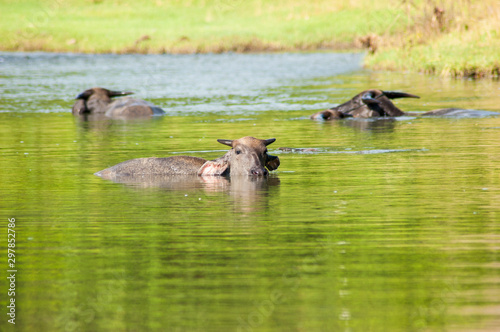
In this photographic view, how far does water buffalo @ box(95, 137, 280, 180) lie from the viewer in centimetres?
1302

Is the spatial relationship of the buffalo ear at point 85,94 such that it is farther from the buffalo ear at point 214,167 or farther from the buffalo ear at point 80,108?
the buffalo ear at point 214,167

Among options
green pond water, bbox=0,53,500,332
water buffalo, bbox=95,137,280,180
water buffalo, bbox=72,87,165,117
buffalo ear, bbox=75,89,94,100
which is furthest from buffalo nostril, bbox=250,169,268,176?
buffalo ear, bbox=75,89,94,100

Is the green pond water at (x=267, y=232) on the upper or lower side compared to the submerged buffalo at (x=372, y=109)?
lower

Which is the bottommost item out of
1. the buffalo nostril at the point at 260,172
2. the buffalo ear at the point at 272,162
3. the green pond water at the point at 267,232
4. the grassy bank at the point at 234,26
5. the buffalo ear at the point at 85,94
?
the green pond water at the point at 267,232

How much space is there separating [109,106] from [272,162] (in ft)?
47.1

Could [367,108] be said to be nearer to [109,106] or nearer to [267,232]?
[109,106]

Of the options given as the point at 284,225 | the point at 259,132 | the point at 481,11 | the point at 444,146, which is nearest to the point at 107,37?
the point at 481,11

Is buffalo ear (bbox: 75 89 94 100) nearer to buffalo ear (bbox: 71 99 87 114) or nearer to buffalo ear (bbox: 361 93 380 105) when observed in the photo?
buffalo ear (bbox: 71 99 87 114)

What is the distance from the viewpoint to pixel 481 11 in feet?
125

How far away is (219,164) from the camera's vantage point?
13062 millimetres

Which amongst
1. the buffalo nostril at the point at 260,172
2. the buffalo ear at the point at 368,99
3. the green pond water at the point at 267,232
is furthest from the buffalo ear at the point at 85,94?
the buffalo nostril at the point at 260,172

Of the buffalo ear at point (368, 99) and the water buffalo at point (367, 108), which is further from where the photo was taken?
the water buffalo at point (367, 108)

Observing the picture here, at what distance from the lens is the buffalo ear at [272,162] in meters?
13.3

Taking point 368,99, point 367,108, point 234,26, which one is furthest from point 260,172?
point 234,26
